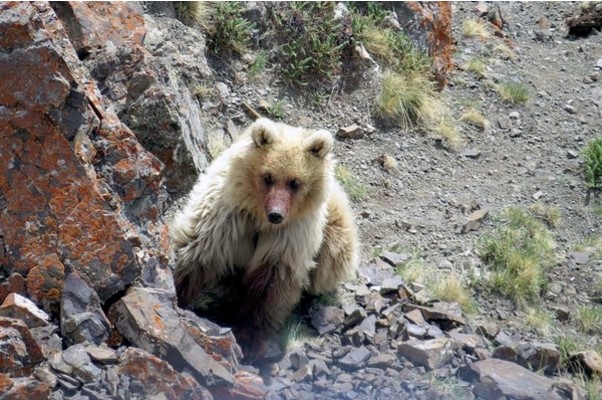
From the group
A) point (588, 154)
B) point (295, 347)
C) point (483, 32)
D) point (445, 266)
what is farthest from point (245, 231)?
point (483, 32)

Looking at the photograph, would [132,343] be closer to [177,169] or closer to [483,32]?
[177,169]

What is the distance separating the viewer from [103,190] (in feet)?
17.2

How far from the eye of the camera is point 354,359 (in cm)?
613

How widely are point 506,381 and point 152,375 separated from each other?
2.58m

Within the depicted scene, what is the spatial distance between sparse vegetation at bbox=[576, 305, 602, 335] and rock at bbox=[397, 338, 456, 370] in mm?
1565

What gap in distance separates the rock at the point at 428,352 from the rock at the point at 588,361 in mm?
999

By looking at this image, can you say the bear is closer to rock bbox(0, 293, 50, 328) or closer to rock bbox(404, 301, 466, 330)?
rock bbox(404, 301, 466, 330)

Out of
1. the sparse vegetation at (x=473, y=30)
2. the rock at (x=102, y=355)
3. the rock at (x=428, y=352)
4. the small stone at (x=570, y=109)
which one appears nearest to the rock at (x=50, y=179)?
the rock at (x=102, y=355)

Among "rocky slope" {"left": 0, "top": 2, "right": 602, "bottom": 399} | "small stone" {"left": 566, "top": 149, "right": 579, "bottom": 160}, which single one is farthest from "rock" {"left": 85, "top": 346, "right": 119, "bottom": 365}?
"small stone" {"left": 566, "top": 149, "right": 579, "bottom": 160}

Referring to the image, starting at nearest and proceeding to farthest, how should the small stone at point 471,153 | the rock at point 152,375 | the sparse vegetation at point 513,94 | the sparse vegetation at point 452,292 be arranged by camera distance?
the rock at point 152,375 < the sparse vegetation at point 452,292 < the small stone at point 471,153 < the sparse vegetation at point 513,94

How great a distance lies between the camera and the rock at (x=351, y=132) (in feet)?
30.3

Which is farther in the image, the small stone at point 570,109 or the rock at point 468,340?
the small stone at point 570,109

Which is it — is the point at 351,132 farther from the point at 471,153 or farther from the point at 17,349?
the point at 17,349

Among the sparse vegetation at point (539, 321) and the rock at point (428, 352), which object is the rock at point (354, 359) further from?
the sparse vegetation at point (539, 321)
